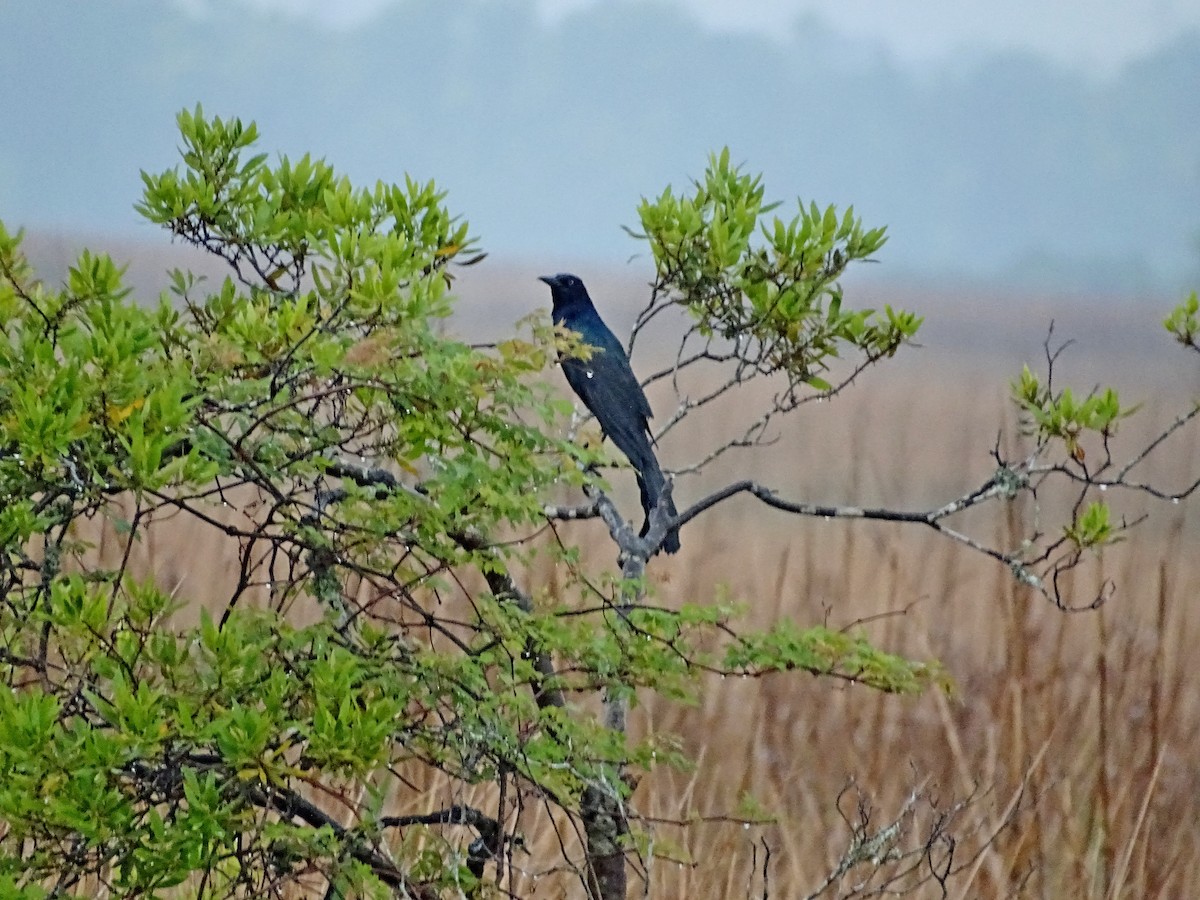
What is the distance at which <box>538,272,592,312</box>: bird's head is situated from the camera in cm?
227

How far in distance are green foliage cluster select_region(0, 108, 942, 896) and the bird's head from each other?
2.25 feet

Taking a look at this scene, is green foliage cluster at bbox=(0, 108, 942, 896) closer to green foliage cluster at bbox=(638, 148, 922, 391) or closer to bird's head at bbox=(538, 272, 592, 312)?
green foliage cluster at bbox=(638, 148, 922, 391)

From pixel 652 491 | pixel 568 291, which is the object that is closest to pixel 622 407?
pixel 652 491

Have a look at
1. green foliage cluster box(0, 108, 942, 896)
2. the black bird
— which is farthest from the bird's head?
green foliage cluster box(0, 108, 942, 896)

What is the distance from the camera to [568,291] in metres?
2.28

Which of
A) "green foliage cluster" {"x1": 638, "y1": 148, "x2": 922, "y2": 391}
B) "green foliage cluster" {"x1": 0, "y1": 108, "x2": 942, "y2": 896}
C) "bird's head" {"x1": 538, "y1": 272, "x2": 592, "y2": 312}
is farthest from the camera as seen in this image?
"bird's head" {"x1": 538, "y1": 272, "x2": 592, "y2": 312}

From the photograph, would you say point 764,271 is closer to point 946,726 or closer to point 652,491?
point 652,491

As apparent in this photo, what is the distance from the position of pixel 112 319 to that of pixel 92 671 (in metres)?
0.35

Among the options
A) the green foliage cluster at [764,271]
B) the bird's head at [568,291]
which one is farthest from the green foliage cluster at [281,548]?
the bird's head at [568,291]

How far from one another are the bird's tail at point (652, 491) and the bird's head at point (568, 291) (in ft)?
1.48

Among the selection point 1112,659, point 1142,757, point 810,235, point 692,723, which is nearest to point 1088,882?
point 1142,757

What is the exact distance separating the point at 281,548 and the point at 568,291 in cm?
111

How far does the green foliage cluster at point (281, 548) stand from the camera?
101cm

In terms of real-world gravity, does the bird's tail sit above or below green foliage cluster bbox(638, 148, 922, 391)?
below
